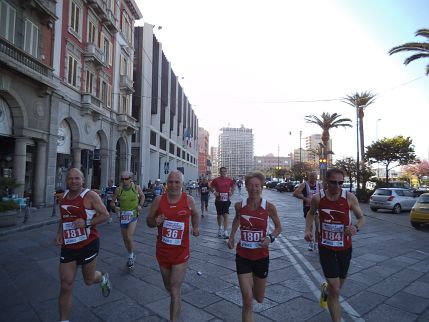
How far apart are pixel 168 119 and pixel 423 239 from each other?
41881 mm

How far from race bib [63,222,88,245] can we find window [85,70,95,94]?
21778mm

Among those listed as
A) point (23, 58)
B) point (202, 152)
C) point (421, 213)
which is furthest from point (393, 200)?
point (202, 152)

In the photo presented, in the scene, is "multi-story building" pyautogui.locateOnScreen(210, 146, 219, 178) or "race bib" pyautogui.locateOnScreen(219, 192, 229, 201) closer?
"race bib" pyautogui.locateOnScreen(219, 192, 229, 201)

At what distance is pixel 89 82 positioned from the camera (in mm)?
24359

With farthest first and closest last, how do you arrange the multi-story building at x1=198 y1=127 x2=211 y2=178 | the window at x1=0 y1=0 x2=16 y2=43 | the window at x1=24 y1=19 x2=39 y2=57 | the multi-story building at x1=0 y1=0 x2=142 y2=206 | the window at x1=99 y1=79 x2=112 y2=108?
the multi-story building at x1=198 y1=127 x2=211 y2=178
the window at x1=99 y1=79 x2=112 y2=108
the window at x1=24 y1=19 x2=39 y2=57
the multi-story building at x1=0 y1=0 x2=142 y2=206
the window at x1=0 y1=0 x2=16 y2=43

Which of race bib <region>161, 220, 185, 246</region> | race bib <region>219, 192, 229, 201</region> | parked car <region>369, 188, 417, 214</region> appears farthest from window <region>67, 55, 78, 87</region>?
race bib <region>161, 220, 185, 246</region>

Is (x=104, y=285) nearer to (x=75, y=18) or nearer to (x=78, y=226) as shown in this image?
(x=78, y=226)

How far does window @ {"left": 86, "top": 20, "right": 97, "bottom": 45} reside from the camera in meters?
24.2

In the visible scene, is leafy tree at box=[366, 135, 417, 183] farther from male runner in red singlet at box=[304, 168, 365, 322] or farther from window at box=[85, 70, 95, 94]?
male runner in red singlet at box=[304, 168, 365, 322]

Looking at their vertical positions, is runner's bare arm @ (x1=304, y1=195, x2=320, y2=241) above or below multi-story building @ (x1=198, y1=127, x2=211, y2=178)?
below

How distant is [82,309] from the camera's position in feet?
14.0

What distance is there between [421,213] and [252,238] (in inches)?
486

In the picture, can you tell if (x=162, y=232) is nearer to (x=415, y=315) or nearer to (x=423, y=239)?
(x=415, y=315)

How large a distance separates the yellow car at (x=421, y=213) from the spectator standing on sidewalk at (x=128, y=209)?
11.4 meters
